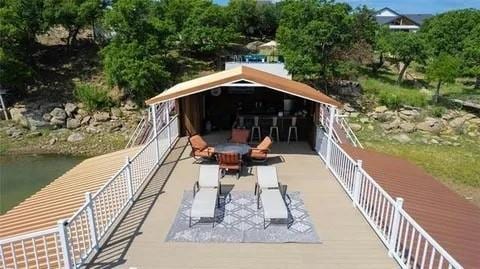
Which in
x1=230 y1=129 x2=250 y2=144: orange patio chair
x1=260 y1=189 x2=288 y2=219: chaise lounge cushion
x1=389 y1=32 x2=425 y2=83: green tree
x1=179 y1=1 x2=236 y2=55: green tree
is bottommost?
x1=260 y1=189 x2=288 y2=219: chaise lounge cushion

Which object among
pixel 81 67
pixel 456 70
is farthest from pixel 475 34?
pixel 81 67

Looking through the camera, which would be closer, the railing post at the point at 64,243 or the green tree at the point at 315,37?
the railing post at the point at 64,243

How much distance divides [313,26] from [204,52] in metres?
10.3

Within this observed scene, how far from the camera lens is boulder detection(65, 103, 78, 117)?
2414cm

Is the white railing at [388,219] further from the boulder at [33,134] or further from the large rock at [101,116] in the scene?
the boulder at [33,134]

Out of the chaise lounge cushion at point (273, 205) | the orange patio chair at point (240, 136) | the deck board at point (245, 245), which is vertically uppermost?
the orange patio chair at point (240, 136)

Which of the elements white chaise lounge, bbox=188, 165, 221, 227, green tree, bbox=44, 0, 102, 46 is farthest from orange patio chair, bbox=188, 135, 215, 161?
green tree, bbox=44, 0, 102, 46

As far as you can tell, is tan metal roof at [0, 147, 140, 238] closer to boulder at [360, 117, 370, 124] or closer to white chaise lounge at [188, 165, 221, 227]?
white chaise lounge at [188, 165, 221, 227]

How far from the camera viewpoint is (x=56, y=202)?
775cm

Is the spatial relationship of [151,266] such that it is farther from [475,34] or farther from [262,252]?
[475,34]

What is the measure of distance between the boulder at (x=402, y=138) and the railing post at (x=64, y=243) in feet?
65.0

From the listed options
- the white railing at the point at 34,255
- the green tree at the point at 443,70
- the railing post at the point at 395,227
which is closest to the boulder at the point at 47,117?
the white railing at the point at 34,255

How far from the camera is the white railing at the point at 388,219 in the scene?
5207 mm

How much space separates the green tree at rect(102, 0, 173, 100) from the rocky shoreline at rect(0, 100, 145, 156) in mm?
1944
